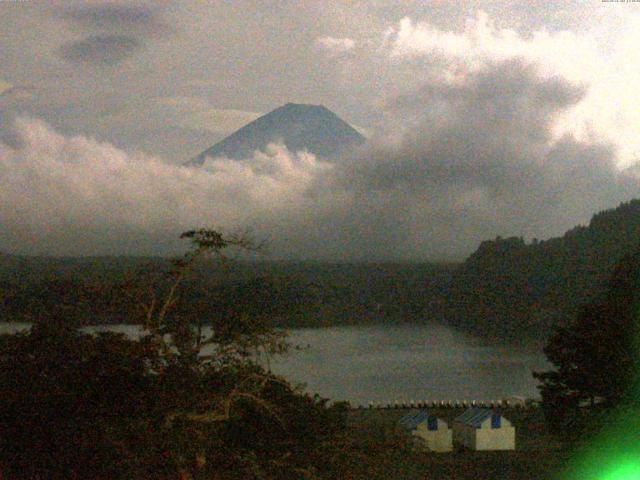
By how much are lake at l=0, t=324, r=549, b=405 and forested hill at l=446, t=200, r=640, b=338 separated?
1080cm

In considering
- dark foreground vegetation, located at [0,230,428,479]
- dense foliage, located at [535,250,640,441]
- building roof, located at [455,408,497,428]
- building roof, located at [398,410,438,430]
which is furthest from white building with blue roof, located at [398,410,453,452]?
dark foreground vegetation, located at [0,230,428,479]

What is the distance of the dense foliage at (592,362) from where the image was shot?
43.9ft

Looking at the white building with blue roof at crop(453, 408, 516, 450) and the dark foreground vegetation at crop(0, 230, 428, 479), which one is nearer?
the dark foreground vegetation at crop(0, 230, 428, 479)

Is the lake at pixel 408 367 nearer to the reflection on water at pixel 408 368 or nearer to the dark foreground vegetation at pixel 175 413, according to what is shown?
the reflection on water at pixel 408 368

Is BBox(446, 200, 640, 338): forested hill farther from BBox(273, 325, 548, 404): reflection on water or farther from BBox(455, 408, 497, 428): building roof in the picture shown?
BBox(455, 408, 497, 428): building roof

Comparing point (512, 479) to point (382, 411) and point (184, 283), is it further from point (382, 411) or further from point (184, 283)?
point (382, 411)

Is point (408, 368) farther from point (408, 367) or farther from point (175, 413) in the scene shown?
point (175, 413)

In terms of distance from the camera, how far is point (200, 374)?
5.80 m

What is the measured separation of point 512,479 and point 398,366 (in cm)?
3053

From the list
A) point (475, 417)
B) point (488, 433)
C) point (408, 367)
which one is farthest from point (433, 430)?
point (408, 367)

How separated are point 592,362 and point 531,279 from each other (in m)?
59.7

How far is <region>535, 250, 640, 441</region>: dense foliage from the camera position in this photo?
43.9ft

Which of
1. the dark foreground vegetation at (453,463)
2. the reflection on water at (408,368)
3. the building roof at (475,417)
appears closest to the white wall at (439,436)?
the building roof at (475,417)

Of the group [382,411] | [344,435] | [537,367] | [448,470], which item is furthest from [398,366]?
[344,435]
